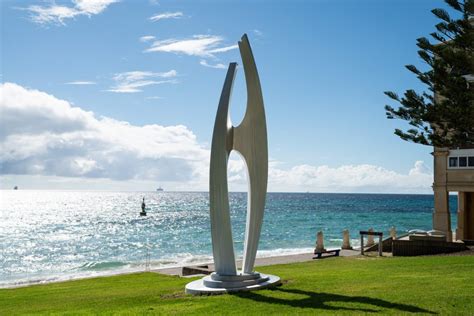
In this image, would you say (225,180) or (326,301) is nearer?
(326,301)

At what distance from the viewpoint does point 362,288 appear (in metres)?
11.0

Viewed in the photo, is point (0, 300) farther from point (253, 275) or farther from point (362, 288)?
point (362, 288)

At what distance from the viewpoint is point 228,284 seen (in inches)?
448

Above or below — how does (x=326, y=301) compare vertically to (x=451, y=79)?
below

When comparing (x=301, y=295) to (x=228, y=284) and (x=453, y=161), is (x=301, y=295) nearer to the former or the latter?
(x=228, y=284)

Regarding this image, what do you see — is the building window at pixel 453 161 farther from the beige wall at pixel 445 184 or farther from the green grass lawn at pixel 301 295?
the green grass lawn at pixel 301 295

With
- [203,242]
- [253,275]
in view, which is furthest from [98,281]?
[203,242]

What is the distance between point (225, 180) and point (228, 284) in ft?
6.95

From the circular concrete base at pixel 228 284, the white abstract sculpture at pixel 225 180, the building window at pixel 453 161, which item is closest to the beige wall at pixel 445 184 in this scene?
the building window at pixel 453 161

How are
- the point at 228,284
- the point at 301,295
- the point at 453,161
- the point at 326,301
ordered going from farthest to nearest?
1. the point at 453,161
2. the point at 228,284
3. the point at 301,295
4. the point at 326,301

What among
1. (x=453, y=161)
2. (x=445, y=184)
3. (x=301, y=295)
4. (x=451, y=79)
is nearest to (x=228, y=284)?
(x=301, y=295)

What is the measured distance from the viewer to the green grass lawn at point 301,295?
30.1ft

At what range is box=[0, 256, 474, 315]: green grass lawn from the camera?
9.19 meters

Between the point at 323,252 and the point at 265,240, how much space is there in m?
25.4
